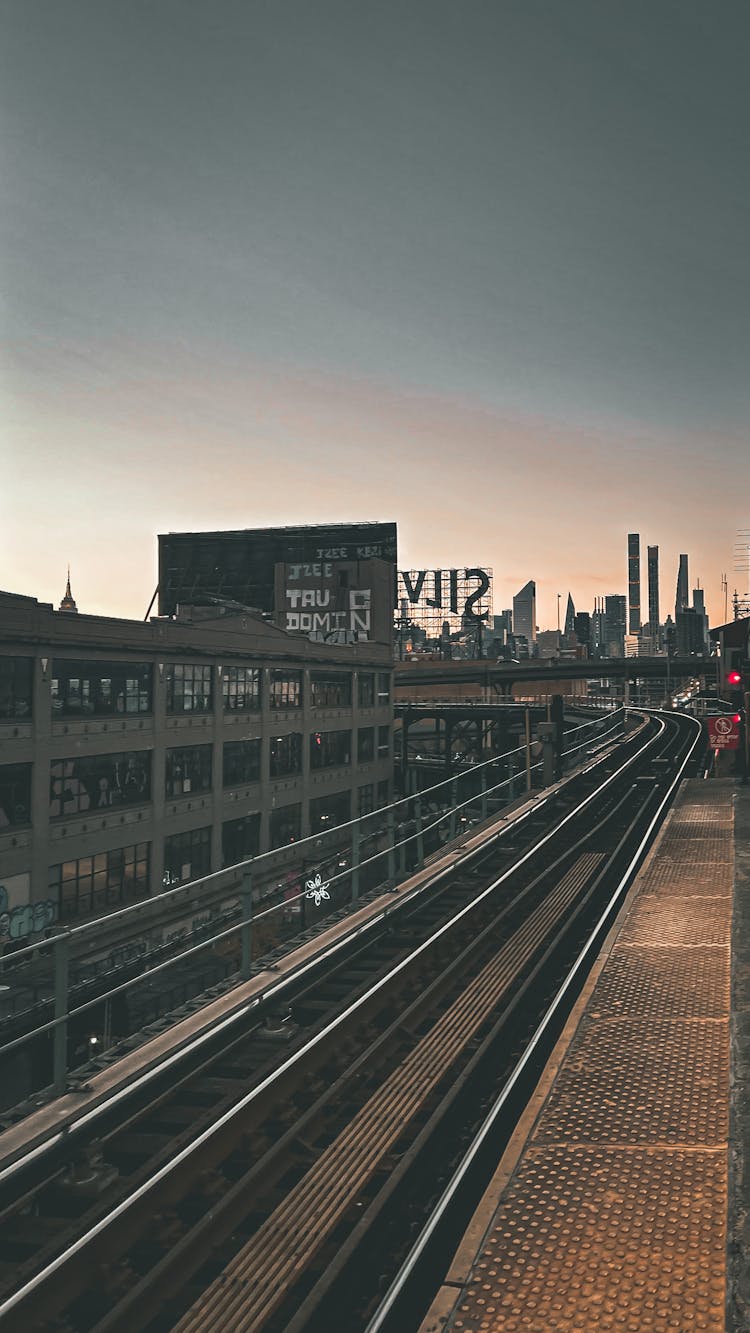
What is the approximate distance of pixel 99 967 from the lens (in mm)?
31672

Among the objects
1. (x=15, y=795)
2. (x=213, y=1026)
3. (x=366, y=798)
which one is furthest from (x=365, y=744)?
(x=213, y=1026)

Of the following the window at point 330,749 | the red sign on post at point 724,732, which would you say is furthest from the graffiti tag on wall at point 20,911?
the window at point 330,749

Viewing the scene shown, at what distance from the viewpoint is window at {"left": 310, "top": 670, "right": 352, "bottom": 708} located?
2149 inches

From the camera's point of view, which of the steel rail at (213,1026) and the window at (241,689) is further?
the window at (241,689)

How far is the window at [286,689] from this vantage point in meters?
49.4

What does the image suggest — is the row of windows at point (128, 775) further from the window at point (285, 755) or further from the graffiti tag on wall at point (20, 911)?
the graffiti tag on wall at point (20, 911)

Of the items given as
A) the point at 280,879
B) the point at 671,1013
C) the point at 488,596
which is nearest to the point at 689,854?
the point at 671,1013

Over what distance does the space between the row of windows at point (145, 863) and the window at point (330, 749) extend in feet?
7.56

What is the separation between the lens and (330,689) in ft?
186

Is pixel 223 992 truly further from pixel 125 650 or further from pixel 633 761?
pixel 633 761

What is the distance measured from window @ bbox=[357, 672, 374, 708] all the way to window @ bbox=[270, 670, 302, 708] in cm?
911

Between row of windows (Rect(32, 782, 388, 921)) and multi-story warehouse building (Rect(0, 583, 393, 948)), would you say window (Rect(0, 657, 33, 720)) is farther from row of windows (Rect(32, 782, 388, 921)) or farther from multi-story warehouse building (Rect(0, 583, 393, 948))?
row of windows (Rect(32, 782, 388, 921))

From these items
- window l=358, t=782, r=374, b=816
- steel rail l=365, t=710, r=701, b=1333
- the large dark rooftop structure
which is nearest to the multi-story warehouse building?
window l=358, t=782, r=374, b=816

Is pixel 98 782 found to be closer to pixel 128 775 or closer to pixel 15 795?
pixel 128 775
